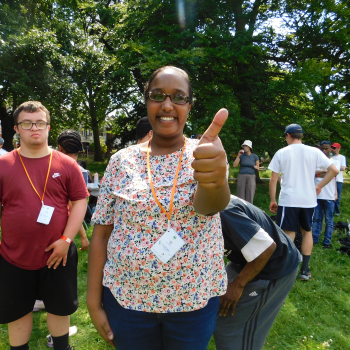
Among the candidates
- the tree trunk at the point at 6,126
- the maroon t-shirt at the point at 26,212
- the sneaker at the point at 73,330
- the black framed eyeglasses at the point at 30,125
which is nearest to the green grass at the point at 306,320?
the sneaker at the point at 73,330

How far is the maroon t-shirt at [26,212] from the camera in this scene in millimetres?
2029

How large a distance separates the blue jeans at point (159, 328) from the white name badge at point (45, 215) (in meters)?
0.90

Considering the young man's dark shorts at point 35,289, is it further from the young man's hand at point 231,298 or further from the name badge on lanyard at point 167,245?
the name badge on lanyard at point 167,245

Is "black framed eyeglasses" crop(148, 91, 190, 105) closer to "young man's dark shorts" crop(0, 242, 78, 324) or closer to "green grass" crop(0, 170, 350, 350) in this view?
"young man's dark shorts" crop(0, 242, 78, 324)

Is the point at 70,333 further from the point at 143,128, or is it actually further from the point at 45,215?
the point at 143,128

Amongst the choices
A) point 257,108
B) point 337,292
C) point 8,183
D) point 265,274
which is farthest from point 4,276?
point 257,108

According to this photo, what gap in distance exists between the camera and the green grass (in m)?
2.86

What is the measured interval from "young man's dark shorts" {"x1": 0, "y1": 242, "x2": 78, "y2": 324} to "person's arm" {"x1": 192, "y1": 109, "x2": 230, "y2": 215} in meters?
1.47

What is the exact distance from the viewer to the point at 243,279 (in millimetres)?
1842

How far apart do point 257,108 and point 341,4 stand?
376cm

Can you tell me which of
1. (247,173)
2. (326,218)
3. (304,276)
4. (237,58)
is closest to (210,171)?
(304,276)

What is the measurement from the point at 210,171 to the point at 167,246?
39cm

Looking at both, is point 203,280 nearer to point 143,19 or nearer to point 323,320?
point 323,320

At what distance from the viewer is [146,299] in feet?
4.26
